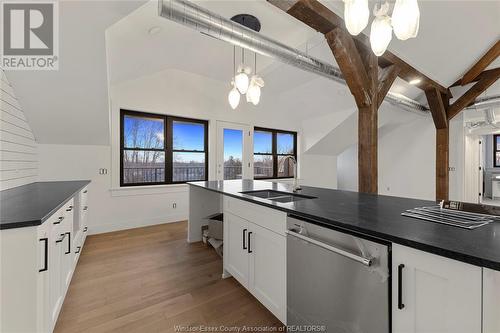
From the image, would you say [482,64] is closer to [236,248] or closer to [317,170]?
[317,170]

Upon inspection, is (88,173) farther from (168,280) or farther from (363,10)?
(363,10)

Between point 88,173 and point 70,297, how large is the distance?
2.25 meters

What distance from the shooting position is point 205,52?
346 cm

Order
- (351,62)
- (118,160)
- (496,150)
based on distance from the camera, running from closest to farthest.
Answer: (351,62)
(118,160)
(496,150)

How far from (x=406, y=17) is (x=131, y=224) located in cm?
444

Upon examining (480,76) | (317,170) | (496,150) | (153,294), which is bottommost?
(153,294)

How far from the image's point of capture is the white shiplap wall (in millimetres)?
2123

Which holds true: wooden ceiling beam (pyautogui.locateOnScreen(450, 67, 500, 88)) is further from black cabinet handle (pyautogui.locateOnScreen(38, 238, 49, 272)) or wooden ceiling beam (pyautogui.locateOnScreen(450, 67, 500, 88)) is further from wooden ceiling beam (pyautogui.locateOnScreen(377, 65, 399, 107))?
black cabinet handle (pyautogui.locateOnScreen(38, 238, 49, 272))

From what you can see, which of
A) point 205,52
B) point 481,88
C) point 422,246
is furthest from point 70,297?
point 481,88

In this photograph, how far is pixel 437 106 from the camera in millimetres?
4613

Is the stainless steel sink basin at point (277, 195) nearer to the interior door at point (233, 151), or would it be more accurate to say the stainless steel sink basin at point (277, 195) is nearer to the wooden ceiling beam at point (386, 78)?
the wooden ceiling beam at point (386, 78)

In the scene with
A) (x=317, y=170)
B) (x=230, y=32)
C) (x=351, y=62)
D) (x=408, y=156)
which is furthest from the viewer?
(x=317, y=170)

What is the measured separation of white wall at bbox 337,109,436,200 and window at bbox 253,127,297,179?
9.27ft

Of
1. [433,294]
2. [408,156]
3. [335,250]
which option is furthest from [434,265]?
[408,156]
